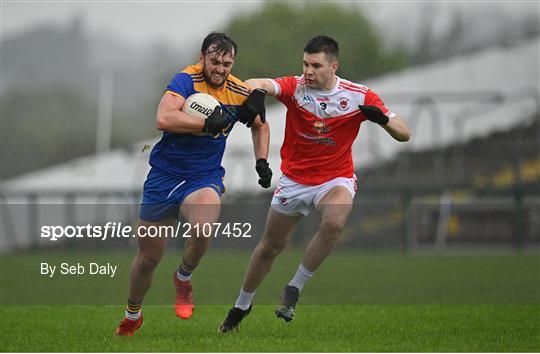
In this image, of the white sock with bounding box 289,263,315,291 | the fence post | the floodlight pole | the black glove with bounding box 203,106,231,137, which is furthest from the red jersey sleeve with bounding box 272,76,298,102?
the floodlight pole

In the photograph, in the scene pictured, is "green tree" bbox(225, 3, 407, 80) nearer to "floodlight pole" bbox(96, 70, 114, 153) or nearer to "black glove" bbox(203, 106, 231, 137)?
"floodlight pole" bbox(96, 70, 114, 153)

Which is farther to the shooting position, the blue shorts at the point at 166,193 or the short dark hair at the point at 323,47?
the short dark hair at the point at 323,47

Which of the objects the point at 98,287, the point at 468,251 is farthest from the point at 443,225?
the point at 98,287

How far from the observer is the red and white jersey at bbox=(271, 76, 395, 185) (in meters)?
8.38

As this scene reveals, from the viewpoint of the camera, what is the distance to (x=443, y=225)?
19.0 meters

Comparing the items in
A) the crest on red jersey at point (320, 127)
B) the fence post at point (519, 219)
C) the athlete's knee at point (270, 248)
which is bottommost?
the fence post at point (519, 219)

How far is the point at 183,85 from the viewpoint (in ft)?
25.7

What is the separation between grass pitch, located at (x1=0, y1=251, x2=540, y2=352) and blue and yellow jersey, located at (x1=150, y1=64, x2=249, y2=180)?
124 cm

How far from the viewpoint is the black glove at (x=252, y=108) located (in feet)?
25.8

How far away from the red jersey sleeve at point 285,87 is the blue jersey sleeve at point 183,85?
771 millimetres

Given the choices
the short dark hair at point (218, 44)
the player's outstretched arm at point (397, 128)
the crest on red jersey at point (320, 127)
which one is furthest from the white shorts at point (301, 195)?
the short dark hair at point (218, 44)

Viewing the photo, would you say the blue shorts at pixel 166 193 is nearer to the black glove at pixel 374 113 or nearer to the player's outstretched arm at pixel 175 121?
the player's outstretched arm at pixel 175 121

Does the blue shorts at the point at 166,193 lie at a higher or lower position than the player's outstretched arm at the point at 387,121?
lower

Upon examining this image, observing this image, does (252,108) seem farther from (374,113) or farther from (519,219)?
(519,219)
